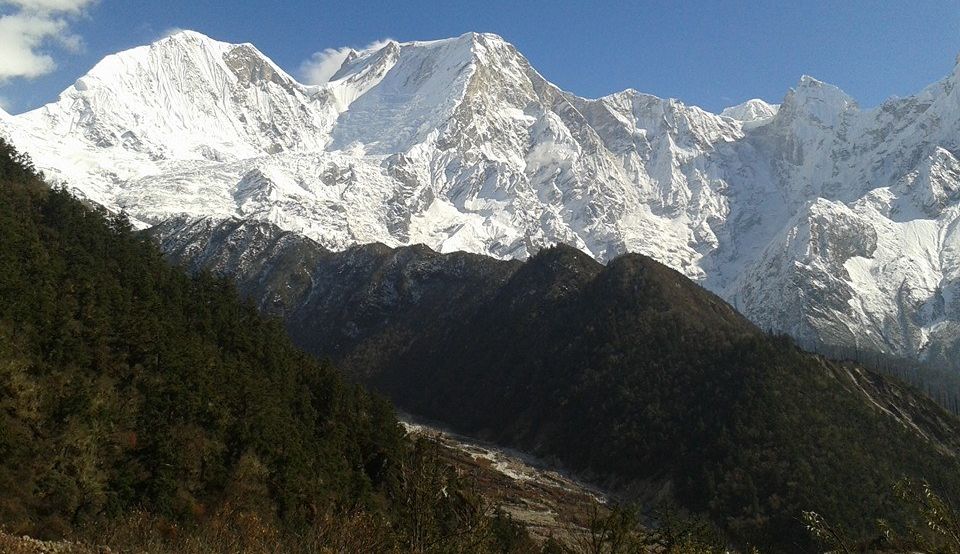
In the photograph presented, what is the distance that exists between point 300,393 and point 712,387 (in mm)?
96512

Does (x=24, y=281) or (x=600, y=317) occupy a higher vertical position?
(x=600, y=317)

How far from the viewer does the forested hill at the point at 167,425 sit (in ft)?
110

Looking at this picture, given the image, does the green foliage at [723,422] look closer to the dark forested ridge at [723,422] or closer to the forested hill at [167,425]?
the dark forested ridge at [723,422]

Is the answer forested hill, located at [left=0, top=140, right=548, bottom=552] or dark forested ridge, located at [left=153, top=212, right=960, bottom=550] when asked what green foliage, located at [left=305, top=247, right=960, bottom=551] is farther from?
forested hill, located at [left=0, top=140, right=548, bottom=552]

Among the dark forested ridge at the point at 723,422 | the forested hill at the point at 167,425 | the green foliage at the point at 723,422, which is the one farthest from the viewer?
the dark forested ridge at the point at 723,422

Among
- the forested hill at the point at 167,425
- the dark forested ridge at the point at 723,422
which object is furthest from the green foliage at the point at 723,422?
the forested hill at the point at 167,425

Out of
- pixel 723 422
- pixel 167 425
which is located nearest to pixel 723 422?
pixel 723 422

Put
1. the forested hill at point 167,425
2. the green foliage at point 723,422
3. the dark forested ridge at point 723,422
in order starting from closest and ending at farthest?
the forested hill at point 167,425
the green foliage at point 723,422
the dark forested ridge at point 723,422

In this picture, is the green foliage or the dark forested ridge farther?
the dark forested ridge

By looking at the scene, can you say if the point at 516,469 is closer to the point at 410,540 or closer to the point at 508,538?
the point at 508,538

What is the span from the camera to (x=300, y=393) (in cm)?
8875

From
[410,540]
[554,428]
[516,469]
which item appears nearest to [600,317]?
[554,428]

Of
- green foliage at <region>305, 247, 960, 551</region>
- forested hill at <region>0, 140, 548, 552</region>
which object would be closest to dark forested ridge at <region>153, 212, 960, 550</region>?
green foliage at <region>305, 247, 960, 551</region>

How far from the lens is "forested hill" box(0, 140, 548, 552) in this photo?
3341 cm
